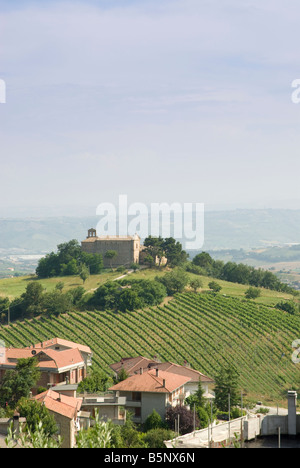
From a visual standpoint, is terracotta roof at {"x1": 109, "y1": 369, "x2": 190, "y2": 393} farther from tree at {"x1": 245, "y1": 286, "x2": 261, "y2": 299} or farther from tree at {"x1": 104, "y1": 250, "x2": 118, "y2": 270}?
tree at {"x1": 104, "y1": 250, "x2": 118, "y2": 270}

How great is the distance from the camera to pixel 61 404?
96.8 feet

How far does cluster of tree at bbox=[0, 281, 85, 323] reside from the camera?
60.7 metres

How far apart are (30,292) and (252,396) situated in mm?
26766

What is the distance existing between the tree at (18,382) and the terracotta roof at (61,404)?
2.74 meters

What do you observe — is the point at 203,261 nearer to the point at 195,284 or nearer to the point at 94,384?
the point at 195,284

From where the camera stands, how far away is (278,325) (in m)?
58.1

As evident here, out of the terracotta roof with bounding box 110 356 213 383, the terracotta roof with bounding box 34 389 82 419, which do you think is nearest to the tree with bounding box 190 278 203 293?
the terracotta roof with bounding box 110 356 213 383

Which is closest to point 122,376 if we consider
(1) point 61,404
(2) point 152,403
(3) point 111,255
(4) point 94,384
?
(4) point 94,384

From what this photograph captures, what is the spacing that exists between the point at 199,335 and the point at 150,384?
20557mm

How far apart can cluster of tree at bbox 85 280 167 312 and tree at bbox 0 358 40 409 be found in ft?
84.1

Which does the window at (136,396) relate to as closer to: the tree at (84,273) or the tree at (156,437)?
the tree at (156,437)

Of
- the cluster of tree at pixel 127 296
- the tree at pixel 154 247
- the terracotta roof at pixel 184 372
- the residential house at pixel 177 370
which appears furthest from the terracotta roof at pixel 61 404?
the tree at pixel 154 247

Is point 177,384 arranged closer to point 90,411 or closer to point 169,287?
point 90,411
